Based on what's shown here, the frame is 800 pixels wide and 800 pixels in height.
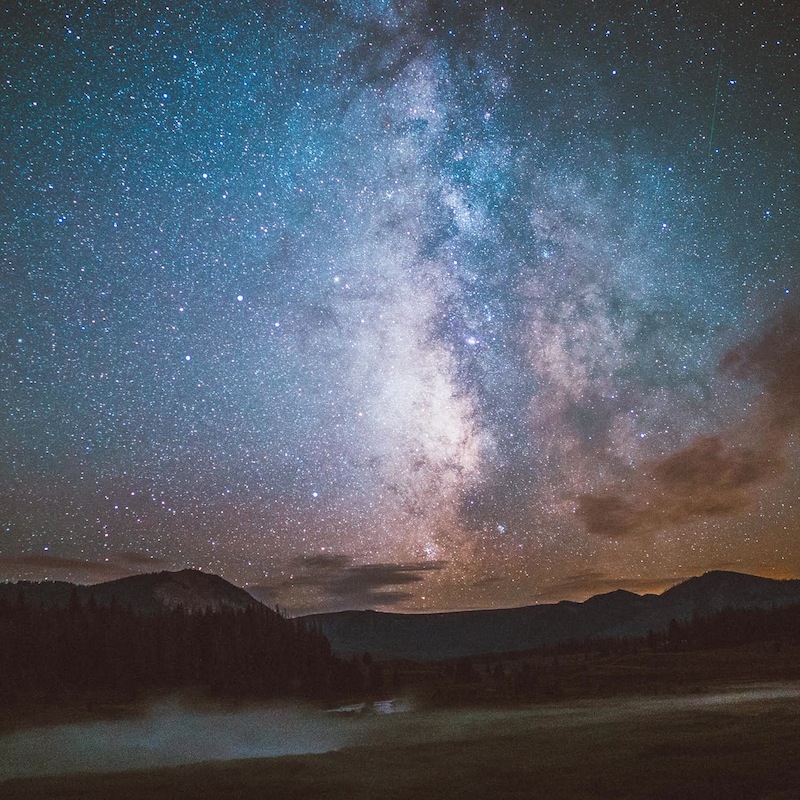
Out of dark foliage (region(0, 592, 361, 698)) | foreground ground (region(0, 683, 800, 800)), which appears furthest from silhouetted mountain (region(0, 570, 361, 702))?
foreground ground (region(0, 683, 800, 800))

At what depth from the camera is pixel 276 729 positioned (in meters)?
64.9

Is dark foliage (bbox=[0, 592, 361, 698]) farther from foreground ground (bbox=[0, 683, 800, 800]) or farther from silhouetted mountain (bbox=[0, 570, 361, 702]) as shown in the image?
foreground ground (bbox=[0, 683, 800, 800])

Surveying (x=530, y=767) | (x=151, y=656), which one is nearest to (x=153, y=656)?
(x=151, y=656)

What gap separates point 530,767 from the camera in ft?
111

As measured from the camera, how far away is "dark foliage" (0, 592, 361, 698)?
103m

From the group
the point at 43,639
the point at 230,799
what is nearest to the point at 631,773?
the point at 230,799

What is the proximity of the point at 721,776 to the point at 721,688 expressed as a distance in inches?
2419

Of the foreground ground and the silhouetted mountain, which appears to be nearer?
the foreground ground

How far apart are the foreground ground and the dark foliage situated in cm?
6246

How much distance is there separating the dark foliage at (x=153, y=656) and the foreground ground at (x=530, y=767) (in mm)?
62464

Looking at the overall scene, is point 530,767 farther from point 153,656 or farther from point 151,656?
point 153,656

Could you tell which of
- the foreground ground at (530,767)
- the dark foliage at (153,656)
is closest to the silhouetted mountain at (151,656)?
the dark foliage at (153,656)

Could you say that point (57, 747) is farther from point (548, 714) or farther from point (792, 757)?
point (792, 757)

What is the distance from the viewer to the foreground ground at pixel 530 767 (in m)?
28.5
